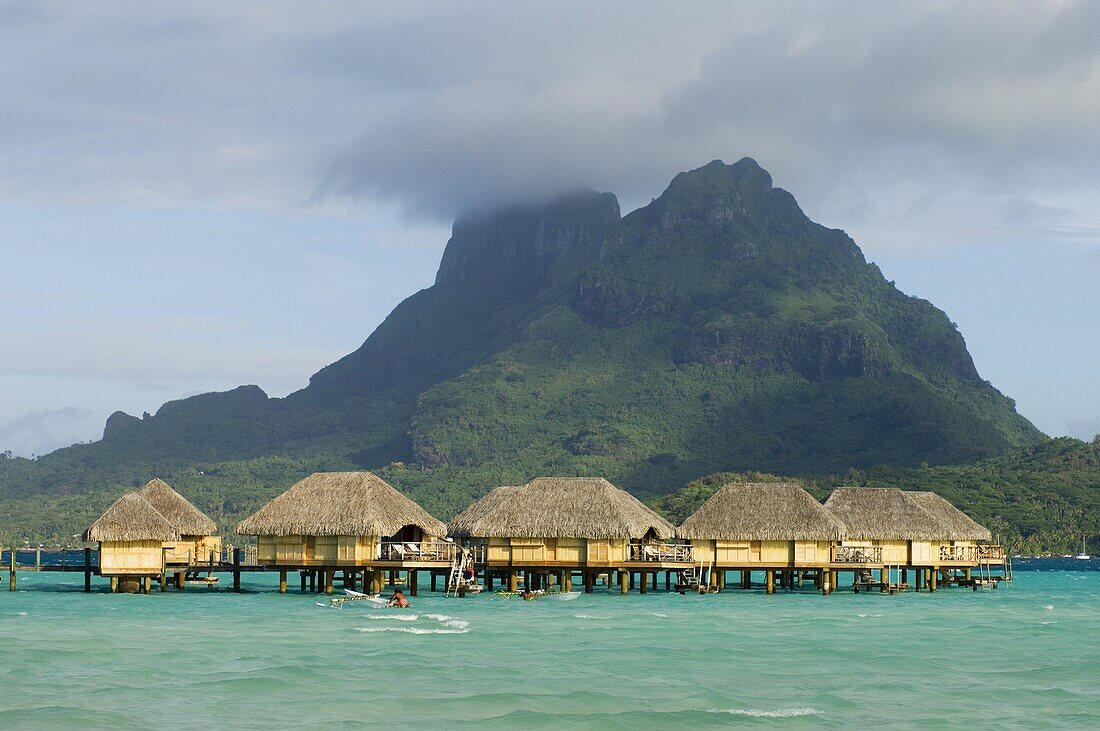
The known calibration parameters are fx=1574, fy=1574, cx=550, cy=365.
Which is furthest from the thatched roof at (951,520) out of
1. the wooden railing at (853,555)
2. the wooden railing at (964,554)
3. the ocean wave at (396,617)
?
the ocean wave at (396,617)

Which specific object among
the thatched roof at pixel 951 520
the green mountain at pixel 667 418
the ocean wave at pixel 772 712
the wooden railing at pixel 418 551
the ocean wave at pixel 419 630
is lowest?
the ocean wave at pixel 772 712

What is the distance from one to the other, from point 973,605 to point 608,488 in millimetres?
13642

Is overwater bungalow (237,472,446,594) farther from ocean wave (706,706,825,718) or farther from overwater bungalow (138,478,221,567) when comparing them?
ocean wave (706,706,825,718)

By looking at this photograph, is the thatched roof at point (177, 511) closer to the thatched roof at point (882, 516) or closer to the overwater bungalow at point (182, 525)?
the overwater bungalow at point (182, 525)

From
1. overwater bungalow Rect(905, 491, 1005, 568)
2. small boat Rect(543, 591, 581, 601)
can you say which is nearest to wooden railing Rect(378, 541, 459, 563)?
small boat Rect(543, 591, 581, 601)

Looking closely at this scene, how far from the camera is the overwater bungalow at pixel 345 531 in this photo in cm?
5372

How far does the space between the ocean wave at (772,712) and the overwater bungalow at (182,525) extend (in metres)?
35.5

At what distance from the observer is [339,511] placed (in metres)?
54.2

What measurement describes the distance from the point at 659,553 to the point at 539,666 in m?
23.6

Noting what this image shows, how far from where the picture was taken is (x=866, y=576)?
65.0 meters

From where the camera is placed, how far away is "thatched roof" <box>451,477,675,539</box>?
54312 millimetres

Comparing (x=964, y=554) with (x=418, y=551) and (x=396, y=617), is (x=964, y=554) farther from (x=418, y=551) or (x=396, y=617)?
(x=396, y=617)

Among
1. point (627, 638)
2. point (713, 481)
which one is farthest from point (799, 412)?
point (627, 638)

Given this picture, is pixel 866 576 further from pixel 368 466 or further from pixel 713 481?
pixel 368 466
